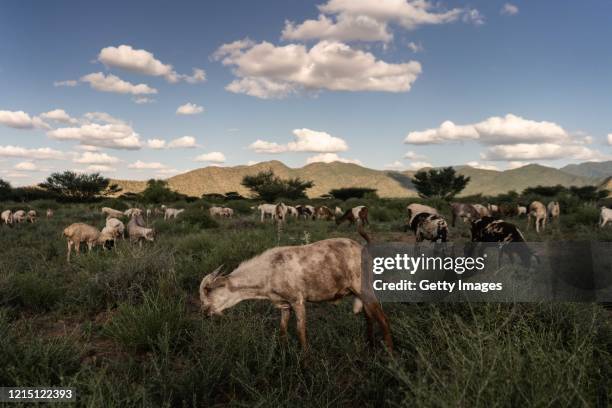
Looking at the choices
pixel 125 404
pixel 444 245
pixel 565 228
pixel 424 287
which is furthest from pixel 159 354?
pixel 565 228

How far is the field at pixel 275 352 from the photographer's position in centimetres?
268

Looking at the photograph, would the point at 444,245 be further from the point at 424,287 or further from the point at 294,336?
the point at 294,336

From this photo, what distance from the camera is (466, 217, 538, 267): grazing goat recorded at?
25.0 feet

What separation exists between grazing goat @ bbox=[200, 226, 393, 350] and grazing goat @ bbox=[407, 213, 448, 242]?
5641 mm

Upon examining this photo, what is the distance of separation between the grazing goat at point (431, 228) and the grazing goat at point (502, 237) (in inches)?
38.9

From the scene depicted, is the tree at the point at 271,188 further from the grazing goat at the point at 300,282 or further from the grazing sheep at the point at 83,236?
the grazing goat at the point at 300,282

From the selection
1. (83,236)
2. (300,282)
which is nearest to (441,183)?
(83,236)

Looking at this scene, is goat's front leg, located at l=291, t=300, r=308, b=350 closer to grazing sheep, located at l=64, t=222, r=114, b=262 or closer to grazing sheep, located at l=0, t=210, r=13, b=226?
grazing sheep, located at l=64, t=222, r=114, b=262

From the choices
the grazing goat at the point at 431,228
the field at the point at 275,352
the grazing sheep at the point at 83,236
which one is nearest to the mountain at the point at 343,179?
the grazing sheep at the point at 83,236

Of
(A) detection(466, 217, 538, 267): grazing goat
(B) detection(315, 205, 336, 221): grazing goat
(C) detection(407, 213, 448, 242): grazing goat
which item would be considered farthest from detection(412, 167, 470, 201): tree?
(A) detection(466, 217, 538, 267): grazing goat

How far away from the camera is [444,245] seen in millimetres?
9125

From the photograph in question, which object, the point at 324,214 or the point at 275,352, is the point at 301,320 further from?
the point at 324,214

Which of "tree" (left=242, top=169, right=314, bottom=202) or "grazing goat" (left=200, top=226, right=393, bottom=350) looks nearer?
"grazing goat" (left=200, top=226, right=393, bottom=350)

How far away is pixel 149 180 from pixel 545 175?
6696 inches
